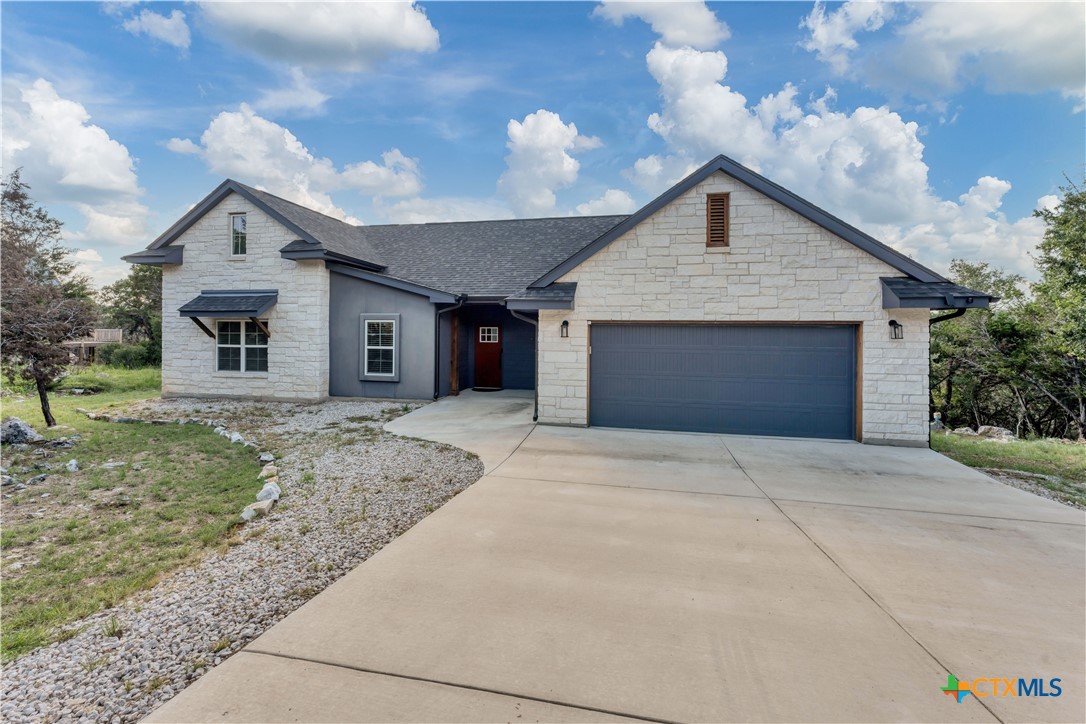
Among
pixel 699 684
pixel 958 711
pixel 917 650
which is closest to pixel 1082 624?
pixel 917 650

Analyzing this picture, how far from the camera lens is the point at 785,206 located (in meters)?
8.30

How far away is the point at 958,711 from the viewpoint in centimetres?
220

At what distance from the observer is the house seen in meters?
8.02

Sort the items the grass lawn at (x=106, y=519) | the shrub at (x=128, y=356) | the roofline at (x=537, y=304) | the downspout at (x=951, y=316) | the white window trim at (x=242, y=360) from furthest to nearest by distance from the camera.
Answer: the shrub at (x=128, y=356), the white window trim at (x=242, y=360), the roofline at (x=537, y=304), the downspout at (x=951, y=316), the grass lawn at (x=106, y=519)

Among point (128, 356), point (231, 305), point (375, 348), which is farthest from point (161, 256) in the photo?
point (128, 356)

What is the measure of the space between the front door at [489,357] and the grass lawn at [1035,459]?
10.8 meters

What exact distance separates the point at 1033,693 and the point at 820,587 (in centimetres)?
110

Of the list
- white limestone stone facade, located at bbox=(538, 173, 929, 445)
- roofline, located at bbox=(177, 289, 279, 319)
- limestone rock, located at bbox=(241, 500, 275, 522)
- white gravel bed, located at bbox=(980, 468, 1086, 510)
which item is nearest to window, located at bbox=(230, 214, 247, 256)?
roofline, located at bbox=(177, 289, 279, 319)

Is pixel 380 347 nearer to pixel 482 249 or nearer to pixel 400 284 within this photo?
pixel 400 284

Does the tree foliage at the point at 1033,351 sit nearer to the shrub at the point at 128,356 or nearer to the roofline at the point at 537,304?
the roofline at the point at 537,304

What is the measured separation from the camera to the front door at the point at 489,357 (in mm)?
14586

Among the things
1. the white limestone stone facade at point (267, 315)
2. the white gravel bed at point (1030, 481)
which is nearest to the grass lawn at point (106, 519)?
the white limestone stone facade at point (267, 315)

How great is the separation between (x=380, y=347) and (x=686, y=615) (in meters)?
11.1

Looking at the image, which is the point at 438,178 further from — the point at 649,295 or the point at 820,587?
the point at 820,587
